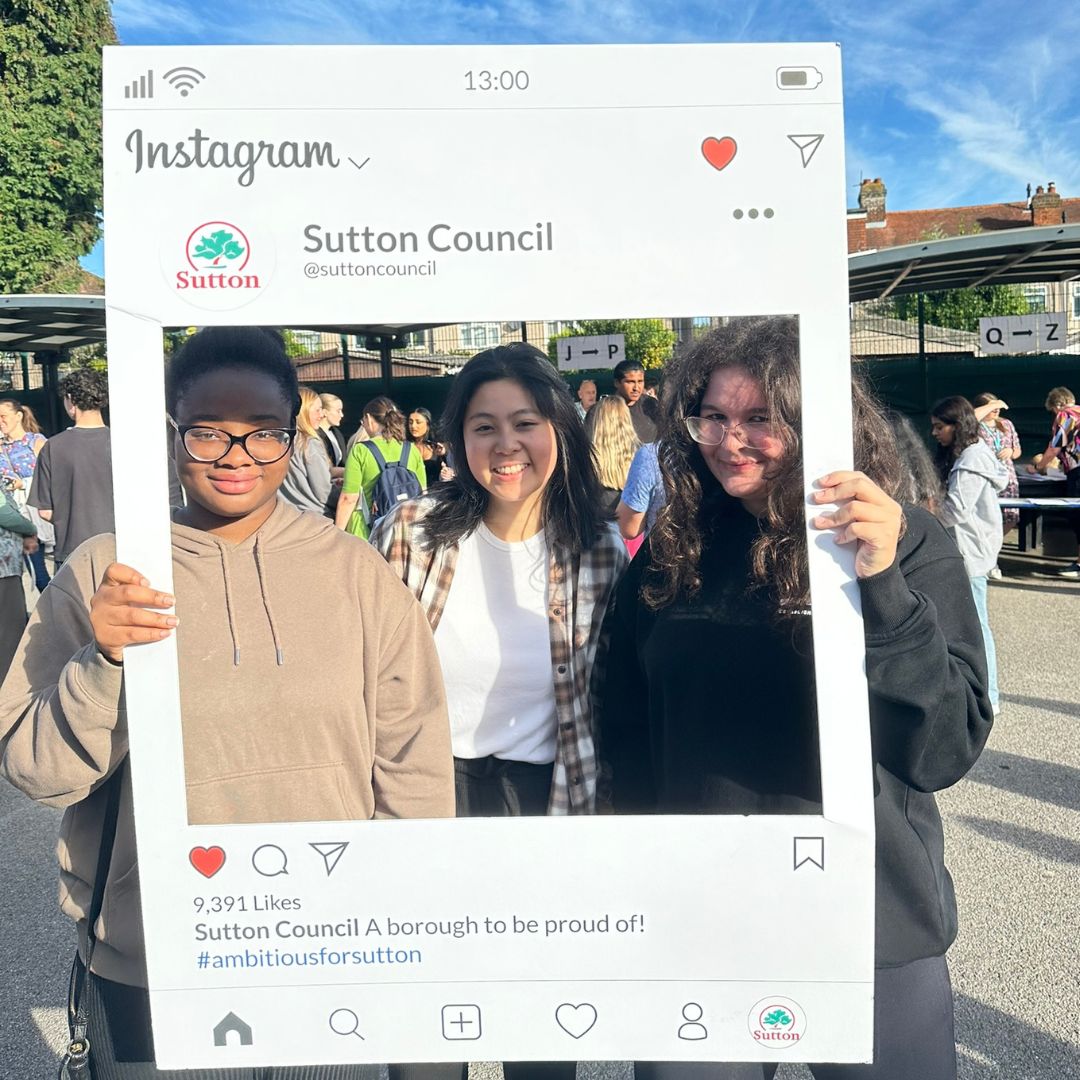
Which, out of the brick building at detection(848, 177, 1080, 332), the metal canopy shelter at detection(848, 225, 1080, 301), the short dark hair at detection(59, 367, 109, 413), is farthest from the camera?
the brick building at detection(848, 177, 1080, 332)

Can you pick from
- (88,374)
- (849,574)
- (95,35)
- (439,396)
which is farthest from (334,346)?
(95,35)

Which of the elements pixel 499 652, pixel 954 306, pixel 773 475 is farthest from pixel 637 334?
pixel 954 306

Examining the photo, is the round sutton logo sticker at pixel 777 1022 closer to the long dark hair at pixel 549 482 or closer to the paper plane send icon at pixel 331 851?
the paper plane send icon at pixel 331 851

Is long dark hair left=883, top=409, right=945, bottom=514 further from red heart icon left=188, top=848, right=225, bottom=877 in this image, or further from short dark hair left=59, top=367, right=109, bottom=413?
short dark hair left=59, top=367, right=109, bottom=413

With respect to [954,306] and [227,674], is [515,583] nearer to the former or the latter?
[227,674]

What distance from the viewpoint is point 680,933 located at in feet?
4.03

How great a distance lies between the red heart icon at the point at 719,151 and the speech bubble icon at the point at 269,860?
3.42 feet

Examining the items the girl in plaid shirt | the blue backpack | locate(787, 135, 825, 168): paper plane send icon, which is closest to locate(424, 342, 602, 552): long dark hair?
the girl in plaid shirt

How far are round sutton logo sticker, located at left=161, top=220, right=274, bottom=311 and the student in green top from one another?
0.74 meters

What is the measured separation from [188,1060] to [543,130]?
1.32m

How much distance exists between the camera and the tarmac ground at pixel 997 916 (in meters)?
2.63

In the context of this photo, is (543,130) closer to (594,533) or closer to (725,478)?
(725,478)

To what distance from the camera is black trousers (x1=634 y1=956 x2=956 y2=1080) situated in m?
1.51

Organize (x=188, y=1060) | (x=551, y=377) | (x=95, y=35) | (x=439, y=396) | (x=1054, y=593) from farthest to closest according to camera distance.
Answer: (x=95, y=35) < (x=1054, y=593) < (x=439, y=396) < (x=551, y=377) < (x=188, y=1060)
